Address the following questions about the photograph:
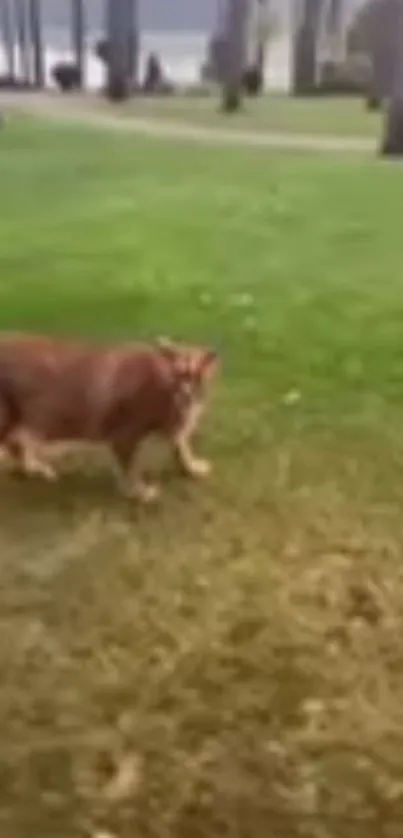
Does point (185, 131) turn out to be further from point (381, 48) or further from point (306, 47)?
point (306, 47)

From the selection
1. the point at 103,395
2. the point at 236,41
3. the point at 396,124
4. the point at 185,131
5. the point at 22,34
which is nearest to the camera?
the point at 103,395

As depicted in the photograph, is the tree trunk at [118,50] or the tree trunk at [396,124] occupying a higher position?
the tree trunk at [396,124]

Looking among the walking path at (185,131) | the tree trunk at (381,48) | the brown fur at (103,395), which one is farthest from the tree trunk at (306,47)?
the brown fur at (103,395)

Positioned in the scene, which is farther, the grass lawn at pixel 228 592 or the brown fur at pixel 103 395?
the brown fur at pixel 103 395

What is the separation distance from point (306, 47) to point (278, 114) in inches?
137

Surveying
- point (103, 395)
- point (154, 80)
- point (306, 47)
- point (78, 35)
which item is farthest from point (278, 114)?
point (103, 395)

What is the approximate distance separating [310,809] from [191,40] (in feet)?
49.5

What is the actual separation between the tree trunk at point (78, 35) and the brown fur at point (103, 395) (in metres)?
12.2

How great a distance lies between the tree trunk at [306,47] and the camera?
1302 cm

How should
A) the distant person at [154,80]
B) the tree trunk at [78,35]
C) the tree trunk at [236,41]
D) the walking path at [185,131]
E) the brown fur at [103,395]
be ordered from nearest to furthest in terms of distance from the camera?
the brown fur at [103,395]
the walking path at [185,131]
the tree trunk at [236,41]
the distant person at [154,80]
the tree trunk at [78,35]

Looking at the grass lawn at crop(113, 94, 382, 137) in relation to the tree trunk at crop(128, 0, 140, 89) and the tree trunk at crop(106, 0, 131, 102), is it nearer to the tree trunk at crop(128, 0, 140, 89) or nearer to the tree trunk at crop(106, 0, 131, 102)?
the tree trunk at crop(106, 0, 131, 102)

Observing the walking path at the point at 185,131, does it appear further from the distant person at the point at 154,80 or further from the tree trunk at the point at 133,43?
the distant person at the point at 154,80

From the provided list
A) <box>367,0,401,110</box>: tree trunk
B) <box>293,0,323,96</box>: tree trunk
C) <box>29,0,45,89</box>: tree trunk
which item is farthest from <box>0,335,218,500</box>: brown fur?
<box>29,0,45,89</box>: tree trunk

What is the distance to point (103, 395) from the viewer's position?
7.51 ft
